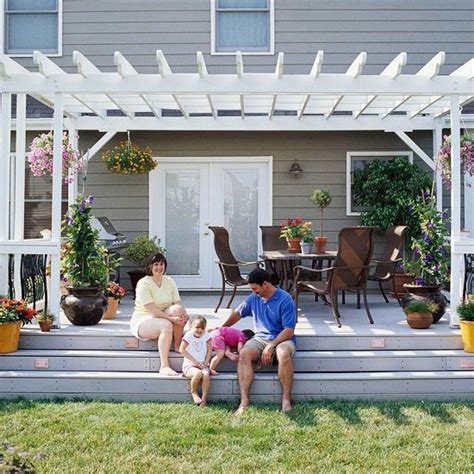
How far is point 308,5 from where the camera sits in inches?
348

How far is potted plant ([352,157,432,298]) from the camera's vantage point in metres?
8.04

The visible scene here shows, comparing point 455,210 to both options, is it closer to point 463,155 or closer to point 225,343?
point 463,155

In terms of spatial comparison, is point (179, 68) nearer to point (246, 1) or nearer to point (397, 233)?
point (246, 1)

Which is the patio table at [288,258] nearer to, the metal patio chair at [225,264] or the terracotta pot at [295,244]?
the terracotta pot at [295,244]

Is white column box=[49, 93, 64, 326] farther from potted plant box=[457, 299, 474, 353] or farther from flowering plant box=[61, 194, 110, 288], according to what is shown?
potted plant box=[457, 299, 474, 353]

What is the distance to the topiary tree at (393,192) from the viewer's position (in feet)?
26.4

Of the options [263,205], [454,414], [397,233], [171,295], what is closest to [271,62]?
[263,205]

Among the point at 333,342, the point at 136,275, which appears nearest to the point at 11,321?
the point at 136,275

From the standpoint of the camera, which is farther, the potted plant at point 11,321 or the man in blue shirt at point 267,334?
the potted plant at point 11,321

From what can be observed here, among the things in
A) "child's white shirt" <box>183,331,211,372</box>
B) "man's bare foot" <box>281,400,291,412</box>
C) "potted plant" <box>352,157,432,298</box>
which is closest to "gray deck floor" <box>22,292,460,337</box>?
"child's white shirt" <box>183,331,211,372</box>

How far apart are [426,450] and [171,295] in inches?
102

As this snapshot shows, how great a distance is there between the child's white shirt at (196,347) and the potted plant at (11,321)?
1.56 meters

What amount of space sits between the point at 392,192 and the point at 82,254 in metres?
4.22

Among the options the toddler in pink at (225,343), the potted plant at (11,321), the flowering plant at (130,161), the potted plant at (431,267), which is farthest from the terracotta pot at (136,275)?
the potted plant at (431,267)
